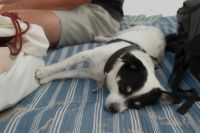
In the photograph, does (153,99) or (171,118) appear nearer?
(171,118)

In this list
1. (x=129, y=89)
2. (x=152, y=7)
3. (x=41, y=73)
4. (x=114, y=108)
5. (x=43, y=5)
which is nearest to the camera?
(x=114, y=108)

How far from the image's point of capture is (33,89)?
4.83ft

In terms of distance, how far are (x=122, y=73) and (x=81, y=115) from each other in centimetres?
32

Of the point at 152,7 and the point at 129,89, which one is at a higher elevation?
the point at 129,89

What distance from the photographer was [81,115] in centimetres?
124

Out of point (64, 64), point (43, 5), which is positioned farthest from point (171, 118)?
point (43, 5)

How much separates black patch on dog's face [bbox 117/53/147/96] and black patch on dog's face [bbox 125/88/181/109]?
4cm

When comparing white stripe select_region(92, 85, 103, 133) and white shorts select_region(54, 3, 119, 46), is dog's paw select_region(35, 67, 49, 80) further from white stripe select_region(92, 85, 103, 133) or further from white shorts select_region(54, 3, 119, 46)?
white shorts select_region(54, 3, 119, 46)

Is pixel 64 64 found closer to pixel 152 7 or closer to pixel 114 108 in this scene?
pixel 114 108

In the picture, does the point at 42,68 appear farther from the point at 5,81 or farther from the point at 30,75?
the point at 5,81

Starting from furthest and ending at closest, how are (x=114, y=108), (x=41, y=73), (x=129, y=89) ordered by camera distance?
1. (x=41, y=73)
2. (x=129, y=89)
3. (x=114, y=108)

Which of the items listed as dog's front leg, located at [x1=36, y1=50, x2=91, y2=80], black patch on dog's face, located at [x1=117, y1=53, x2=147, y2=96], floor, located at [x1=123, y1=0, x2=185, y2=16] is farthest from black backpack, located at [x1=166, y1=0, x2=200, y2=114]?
floor, located at [x1=123, y1=0, x2=185, y2=16]

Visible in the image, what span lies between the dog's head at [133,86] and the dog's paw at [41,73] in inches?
11.2

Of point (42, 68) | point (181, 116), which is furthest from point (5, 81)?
point (181, 116)
